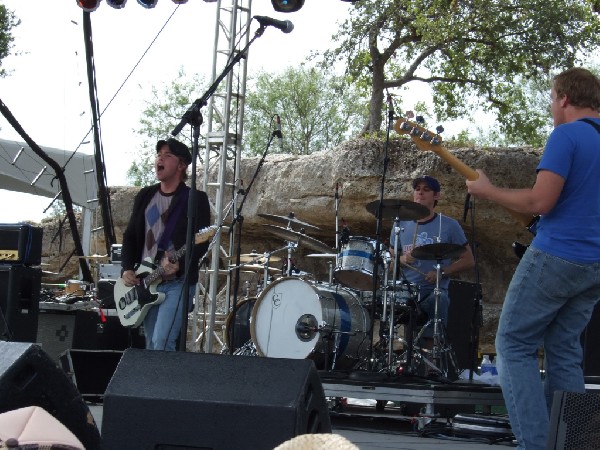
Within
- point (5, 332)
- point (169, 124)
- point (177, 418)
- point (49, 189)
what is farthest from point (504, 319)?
point (169, 124)

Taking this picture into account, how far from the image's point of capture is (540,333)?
3.98 metres

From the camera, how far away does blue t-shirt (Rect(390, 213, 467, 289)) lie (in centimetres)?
781

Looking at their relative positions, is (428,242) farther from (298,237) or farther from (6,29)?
(6,29)

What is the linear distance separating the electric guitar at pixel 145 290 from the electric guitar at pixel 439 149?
1.70 meters

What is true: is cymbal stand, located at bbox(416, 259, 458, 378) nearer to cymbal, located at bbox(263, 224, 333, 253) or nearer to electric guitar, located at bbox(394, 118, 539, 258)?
cymbal, located at bbox(263, 224, 333, 253)

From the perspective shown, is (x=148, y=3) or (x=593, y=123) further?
(x=148, y=3)

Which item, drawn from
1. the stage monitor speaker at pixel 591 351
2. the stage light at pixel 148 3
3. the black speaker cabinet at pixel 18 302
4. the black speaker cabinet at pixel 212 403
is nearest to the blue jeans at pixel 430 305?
the stage monitor speaker at pixel 591 351

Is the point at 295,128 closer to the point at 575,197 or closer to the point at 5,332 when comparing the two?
the point at 5,332

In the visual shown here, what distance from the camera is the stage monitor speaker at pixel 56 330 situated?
27.8ft

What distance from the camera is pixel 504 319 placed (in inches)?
157

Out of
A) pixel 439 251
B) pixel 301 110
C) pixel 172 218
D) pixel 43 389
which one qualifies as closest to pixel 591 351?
pixel 439 251

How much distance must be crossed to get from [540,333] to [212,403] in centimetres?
148

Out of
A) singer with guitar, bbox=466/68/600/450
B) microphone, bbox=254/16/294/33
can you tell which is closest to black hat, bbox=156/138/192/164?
microphone, bbox=254/16/294/33

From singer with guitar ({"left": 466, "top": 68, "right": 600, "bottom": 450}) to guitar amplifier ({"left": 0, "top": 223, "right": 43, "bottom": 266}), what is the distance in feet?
14.2
